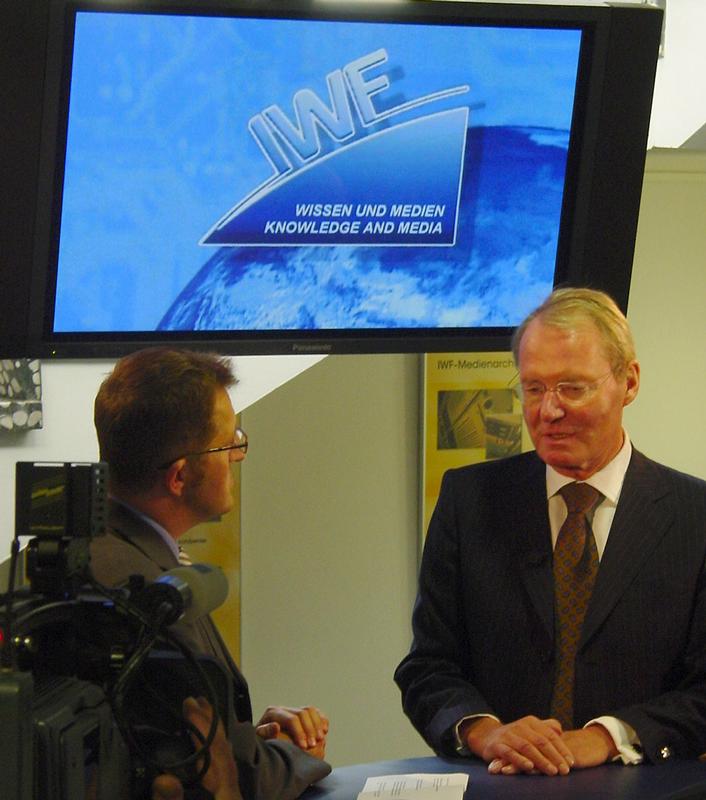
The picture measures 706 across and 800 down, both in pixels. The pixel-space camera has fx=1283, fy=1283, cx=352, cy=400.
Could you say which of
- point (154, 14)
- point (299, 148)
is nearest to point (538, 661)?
→ point (299, 148)

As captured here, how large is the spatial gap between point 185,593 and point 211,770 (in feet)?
1.04

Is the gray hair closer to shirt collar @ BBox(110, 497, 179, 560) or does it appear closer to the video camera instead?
shirt collar @ BBox(110, 497, 179, 560)

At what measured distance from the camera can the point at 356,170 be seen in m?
3.12

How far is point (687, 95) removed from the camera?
4.10m

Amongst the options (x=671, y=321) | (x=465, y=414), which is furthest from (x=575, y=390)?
(x=671, y=321)

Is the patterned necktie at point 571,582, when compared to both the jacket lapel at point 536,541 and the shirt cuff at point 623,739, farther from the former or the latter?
the shirt cuff at point 623,739

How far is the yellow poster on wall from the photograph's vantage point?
13.7 feet

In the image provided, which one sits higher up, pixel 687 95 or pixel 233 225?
pixel 687 95

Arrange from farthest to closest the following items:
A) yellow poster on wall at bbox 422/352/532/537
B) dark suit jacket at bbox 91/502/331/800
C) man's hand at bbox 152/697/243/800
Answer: yellow poster on wall at bbox 422/352/532/537 < dark suit jacket at bbox 91/502/331/800 < man's hand at bbox 152/697/243/800

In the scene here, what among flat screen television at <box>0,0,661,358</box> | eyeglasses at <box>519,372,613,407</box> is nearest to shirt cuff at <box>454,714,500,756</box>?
eyeglasses at <box>519,372,613,407</box>

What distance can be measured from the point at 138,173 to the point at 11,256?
348mm

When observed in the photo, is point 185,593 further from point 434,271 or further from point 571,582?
point 434,271

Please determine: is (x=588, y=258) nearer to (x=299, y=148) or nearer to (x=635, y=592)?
(x=299, y=148)

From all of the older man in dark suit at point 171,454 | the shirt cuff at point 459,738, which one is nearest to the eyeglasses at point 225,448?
the older man in dark suit at point 171,454
